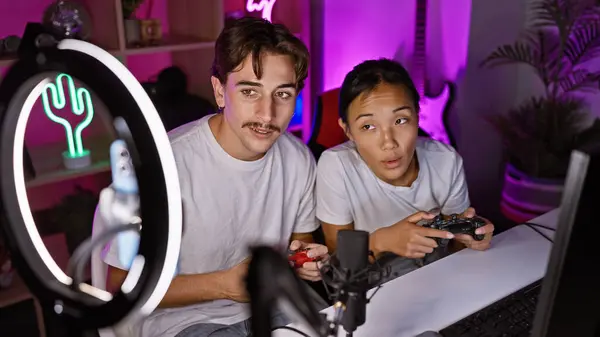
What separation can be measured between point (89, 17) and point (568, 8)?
2.27 m

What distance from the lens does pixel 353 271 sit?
79 cm

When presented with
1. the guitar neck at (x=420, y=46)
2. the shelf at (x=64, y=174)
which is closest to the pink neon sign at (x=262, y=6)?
the guitar neck at (x=420, y=46)

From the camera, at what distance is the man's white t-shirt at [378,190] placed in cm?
160

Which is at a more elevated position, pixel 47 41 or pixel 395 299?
pixel 47 41

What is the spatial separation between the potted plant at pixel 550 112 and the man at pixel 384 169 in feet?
4.99

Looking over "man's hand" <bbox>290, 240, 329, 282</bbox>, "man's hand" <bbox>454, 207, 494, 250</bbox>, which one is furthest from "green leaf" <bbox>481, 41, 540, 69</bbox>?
"man's hand" <bbox>290, 240, 329, 282</bbox>

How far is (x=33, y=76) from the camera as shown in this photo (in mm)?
785

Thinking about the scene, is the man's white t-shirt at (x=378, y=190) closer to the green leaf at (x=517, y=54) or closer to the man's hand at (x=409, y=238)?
the man's hand at (x=409, y=238)

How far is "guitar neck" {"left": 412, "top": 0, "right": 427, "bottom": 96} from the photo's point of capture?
3143 mm

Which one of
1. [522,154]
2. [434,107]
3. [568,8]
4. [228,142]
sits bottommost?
[522,154]

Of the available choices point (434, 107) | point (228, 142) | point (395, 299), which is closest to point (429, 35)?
point (434, 107)

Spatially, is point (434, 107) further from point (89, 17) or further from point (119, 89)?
point (119, 89)

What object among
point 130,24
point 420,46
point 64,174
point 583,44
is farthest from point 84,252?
point 583,44

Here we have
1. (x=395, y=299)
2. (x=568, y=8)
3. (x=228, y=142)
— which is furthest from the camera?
(x=568, y=8)
